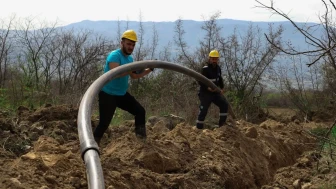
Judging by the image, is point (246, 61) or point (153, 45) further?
point (153, 45)

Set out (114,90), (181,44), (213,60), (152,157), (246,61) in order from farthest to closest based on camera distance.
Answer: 1. (181,44)
2. (246,61)
3. (213,60)
4. (114,90)
5. (152,157)

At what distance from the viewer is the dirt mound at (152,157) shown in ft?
14.7

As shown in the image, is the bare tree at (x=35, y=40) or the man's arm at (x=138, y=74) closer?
the man's arm at (x=138, y=74)

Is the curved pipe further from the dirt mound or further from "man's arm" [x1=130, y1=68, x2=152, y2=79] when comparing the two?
the dirt mound

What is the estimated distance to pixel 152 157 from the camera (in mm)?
5582

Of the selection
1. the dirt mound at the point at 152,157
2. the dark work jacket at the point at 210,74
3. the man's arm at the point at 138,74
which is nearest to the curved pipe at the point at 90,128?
the man's arm at the point at 138,74

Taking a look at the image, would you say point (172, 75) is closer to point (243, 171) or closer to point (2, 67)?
point (2, 67)

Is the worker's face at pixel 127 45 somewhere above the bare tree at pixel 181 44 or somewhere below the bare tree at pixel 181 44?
above

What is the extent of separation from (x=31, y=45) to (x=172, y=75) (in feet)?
20.1

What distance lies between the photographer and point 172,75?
1881 cm

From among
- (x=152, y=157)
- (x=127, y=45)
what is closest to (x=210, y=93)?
(x=127, y=45)

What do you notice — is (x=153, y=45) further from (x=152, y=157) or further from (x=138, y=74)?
(x=152, y=157)

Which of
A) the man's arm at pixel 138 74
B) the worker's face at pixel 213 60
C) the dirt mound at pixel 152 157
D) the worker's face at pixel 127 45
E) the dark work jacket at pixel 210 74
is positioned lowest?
the dirt mound at pixel 152 157

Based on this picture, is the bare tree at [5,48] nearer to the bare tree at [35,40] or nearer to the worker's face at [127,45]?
the bare tree at [35,40]
